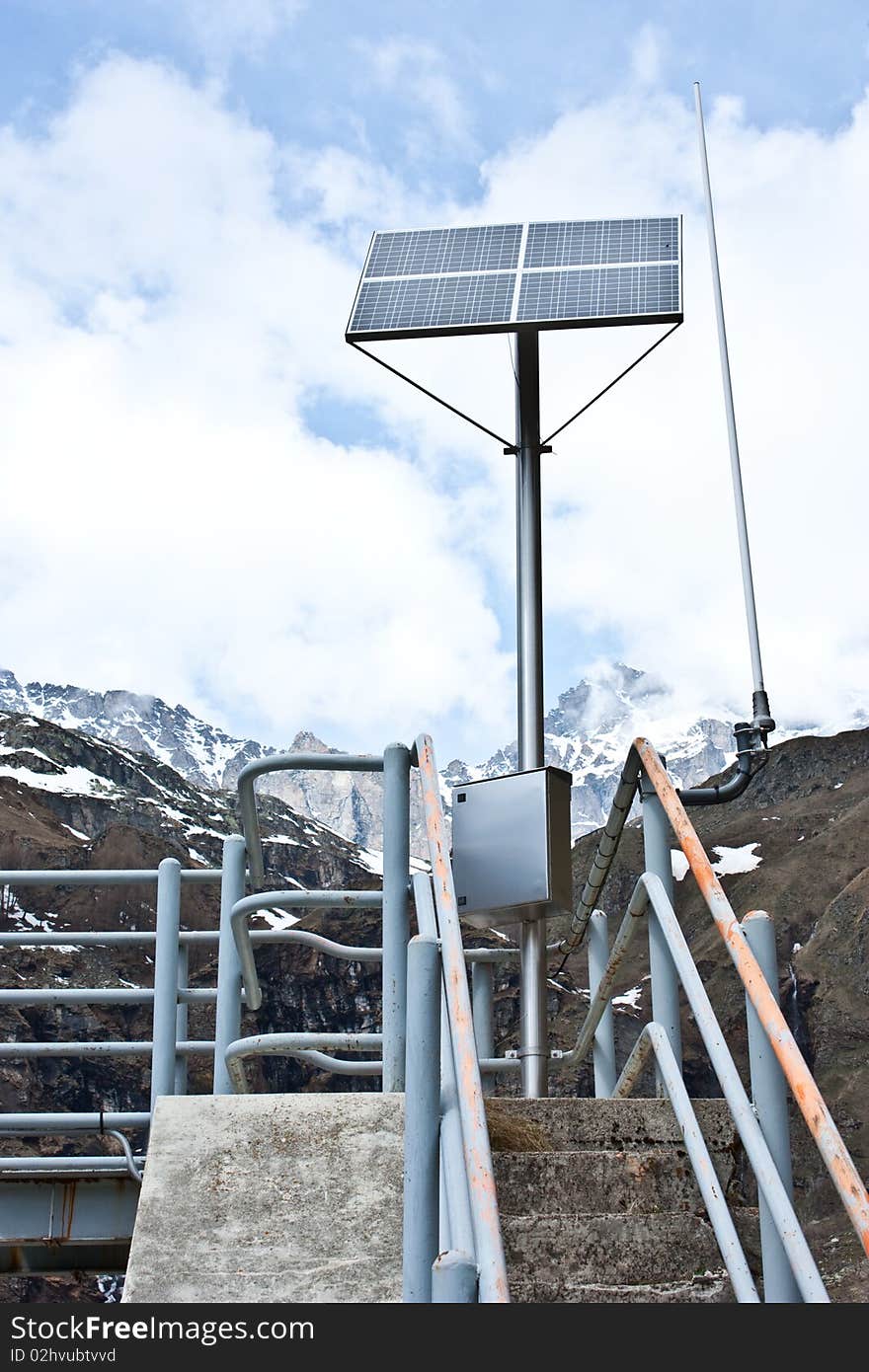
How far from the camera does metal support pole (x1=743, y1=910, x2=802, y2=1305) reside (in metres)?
2.73

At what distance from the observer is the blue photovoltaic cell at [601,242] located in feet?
21.4

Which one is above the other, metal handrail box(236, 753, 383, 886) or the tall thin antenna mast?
the tall thin antenna mast

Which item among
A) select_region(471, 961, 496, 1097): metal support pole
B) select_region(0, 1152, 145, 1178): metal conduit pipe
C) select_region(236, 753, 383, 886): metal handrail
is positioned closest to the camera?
select_region(236, 753, 383, 886): metal handrail

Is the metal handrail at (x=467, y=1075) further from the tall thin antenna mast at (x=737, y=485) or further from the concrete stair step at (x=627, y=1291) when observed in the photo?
the tall thin antenna mast at (x=737, y=485)

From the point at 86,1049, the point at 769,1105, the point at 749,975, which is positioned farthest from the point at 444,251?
the point at 769,1105

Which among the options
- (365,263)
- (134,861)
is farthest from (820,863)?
(365,263)

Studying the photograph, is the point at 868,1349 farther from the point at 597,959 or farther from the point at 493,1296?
the point at 597,959

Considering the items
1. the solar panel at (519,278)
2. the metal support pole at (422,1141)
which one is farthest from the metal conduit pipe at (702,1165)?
the solar panel at (519,278)

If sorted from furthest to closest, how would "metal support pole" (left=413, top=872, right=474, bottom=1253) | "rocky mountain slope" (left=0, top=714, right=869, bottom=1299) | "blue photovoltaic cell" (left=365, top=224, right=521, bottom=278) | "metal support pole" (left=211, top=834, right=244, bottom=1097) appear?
"rocky mountain slope" (left=0, top=714, right=869, bottom=1299)
"blue photovoltaic cell" (left=365, top=224, right=521, bottom=278)
"metal support pole" (left=211, top=834, right=244, bottom=1097)
"metal support pole" (left=413, top=872, right=474, bottom=1253)

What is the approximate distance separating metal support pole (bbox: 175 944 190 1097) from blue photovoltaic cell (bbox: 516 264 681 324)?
2915 millimetres

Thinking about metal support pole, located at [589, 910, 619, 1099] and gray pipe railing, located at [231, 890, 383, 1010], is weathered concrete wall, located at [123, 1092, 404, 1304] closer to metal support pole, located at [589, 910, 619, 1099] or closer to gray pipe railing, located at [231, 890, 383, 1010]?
gray pipe railing, located at [231, 890, 383, 1010]

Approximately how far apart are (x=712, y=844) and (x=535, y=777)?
393 ft

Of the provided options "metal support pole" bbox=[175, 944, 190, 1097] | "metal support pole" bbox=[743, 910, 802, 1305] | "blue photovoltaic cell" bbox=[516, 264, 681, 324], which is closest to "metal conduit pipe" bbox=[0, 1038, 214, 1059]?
"metal support pole" bbox=[175, 944, 190, 1097]

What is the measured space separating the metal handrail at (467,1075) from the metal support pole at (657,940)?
3.63 feet
